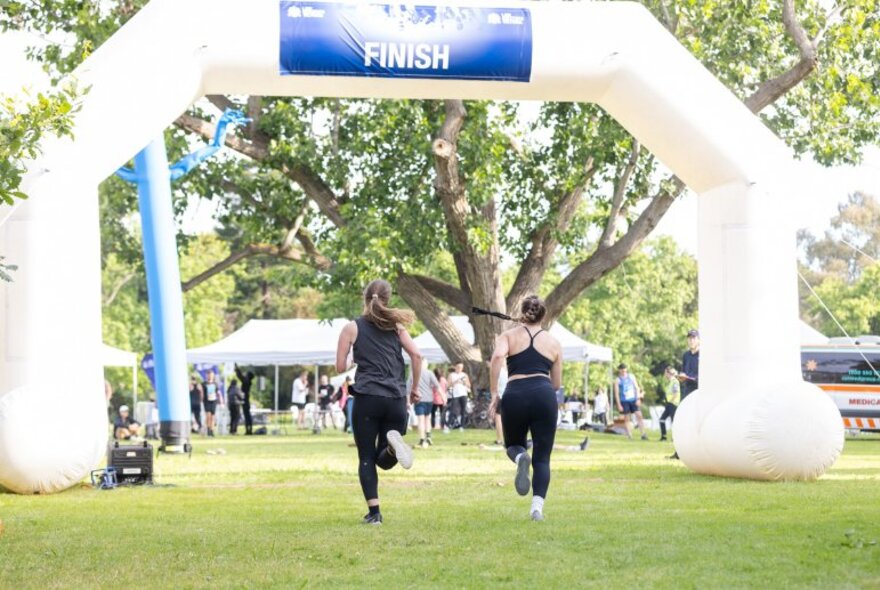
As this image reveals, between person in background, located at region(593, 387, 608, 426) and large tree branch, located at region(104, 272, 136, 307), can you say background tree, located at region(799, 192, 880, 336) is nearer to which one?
person in background, located at region(593, 387, 608, 426)

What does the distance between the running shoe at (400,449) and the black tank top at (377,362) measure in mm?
290

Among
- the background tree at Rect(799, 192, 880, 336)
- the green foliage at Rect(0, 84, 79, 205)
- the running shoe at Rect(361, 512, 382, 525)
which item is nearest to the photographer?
the green foliage at Rect(0, 84, 79, 205)

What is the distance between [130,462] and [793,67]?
12.7 metres

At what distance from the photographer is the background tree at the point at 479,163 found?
2348 centimetres

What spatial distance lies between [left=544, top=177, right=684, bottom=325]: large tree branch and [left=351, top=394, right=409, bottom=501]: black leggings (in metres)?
15.8

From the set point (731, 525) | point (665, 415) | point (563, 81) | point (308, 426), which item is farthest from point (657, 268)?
point (731, 525)

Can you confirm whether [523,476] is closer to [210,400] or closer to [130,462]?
[130,462]

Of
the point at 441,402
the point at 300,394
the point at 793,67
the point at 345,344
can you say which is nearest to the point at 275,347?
the point at 300,394

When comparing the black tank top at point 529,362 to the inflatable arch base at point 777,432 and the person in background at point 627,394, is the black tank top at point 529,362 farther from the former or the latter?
the person in background at point 627,394

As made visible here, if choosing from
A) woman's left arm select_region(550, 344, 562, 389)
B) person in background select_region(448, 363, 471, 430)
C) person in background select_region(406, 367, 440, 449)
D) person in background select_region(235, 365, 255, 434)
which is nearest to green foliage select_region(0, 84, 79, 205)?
woman's left arm select_region(550, 344, 562, 389)

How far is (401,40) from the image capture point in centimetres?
1332

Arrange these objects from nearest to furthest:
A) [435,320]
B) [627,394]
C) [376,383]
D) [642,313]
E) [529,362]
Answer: [376,383] → [529,362] → [435,320] → [627,394] → [642,313]

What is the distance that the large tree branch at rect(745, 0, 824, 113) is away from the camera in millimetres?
19828

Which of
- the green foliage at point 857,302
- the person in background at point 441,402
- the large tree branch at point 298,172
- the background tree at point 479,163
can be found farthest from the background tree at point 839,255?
the large tree branch at point 298,172
